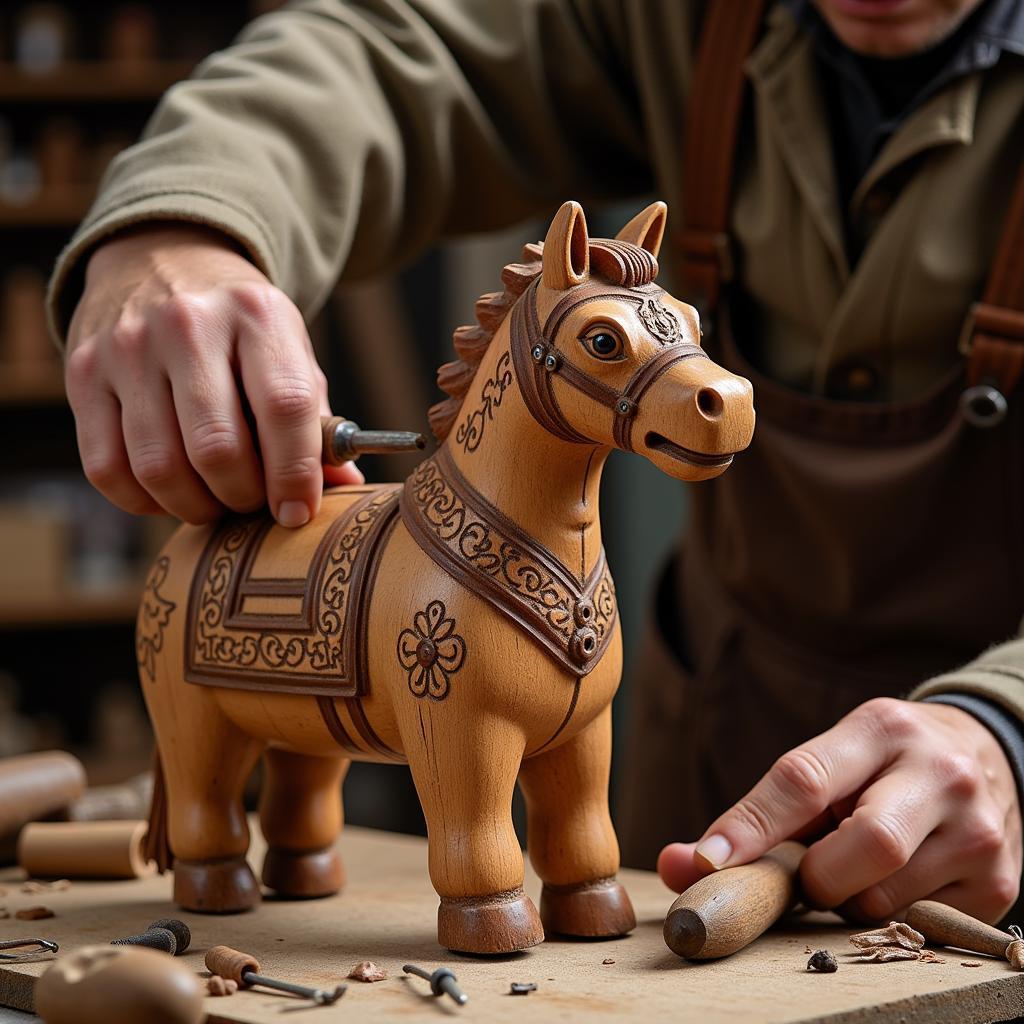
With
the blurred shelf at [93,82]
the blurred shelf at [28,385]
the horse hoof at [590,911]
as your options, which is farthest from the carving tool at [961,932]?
the blurred shelf at [93,82]

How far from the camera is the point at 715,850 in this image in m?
1.07

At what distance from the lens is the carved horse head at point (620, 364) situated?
908 mm

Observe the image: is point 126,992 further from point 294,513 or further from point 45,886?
point 45,886

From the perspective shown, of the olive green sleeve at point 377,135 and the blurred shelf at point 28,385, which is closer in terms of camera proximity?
the olive green sleeve at point 377,135

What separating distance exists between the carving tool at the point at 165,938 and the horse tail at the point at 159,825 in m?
0.19

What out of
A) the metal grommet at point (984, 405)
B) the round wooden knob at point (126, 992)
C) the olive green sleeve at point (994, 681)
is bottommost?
the round wooden knob at point (126, 992)

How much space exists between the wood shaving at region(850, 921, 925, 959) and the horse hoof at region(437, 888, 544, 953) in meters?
0.25

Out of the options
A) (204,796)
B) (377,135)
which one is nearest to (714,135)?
(377,135)

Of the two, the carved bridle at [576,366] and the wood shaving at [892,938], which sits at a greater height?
the carved bridle at [576,366]

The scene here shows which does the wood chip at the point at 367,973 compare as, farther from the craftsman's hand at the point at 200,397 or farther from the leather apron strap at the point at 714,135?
the leather apron strap at the point at 714,135

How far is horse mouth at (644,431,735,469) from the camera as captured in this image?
0.91 metres

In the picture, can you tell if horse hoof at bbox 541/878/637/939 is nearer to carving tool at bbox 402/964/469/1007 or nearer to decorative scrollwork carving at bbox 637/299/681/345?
carving tool at bbox 402/964/469/1007

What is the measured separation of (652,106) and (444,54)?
0.25m

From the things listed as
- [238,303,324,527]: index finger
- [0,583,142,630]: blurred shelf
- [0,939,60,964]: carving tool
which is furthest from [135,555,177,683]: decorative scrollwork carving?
[0,583,142,630]: blurred shelf
